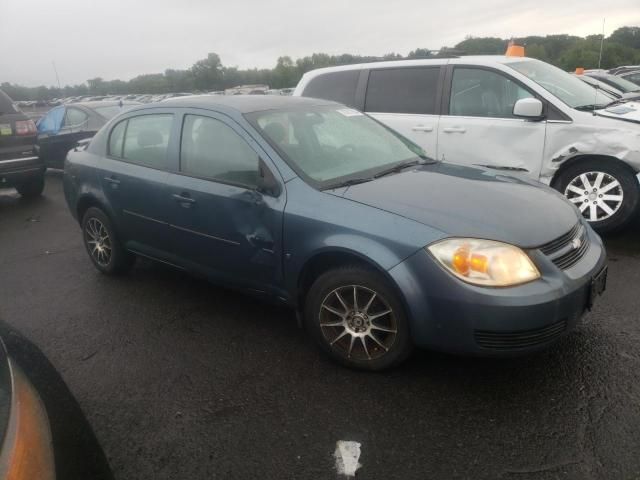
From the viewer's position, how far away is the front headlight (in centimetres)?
254

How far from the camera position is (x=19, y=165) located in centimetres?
755

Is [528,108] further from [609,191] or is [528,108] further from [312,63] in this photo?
[312,63]

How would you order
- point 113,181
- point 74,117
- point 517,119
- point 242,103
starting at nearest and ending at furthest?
point 242,103, point 113,181, point 517,119, point 74,117

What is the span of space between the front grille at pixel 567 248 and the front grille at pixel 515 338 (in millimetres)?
331

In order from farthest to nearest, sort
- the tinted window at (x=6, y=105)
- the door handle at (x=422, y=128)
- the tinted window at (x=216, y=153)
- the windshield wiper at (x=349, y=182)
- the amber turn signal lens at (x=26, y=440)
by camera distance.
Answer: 1. the tinted window at (x=6, y=105)
2. the door handle at (x=422, y=128)
3. the tinted window at (x=216, y=153)
4. the windshield wiper at (x=349, y=182)
5. the amber turn signal lens at (x=26, y=440)

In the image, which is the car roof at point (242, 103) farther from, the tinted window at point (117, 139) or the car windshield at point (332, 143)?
the tinted window at point (117, 139)

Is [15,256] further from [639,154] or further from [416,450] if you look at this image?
[639,154]

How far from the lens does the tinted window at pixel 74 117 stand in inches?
367

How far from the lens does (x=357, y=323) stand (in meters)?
2.94

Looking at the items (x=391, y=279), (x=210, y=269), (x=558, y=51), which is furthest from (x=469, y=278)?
(x=558, y=51)

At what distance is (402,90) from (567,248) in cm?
367

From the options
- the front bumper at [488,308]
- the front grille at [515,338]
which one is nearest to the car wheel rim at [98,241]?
the front bumper at [488,308]

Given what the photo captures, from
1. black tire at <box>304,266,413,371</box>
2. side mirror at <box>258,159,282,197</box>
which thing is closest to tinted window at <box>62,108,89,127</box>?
side mirror at <box>258,159,282,197</box>

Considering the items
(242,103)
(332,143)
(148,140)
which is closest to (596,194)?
(332,143)
